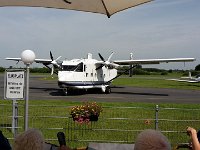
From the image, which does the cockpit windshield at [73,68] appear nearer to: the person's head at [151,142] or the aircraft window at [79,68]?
the aircraft window at [79,68]

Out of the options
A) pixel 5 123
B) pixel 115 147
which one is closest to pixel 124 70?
pixel 5 123

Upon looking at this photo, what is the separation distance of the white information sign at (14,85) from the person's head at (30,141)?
5860mm

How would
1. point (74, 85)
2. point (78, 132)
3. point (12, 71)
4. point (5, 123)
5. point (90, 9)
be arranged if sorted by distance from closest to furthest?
point (90, 9) → point (12, 71) → point (78, 132) → point (5, 123) → point (74, 85)

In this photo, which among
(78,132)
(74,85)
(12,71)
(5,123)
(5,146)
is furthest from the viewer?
(74,85)

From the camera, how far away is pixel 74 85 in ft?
93.8

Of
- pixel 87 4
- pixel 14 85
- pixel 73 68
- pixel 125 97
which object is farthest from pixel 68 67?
pixel 87 4

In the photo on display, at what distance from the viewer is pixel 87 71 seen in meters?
30.1

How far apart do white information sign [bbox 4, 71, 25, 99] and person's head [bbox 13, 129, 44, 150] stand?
586 centimetres

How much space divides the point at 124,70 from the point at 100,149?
3413cm

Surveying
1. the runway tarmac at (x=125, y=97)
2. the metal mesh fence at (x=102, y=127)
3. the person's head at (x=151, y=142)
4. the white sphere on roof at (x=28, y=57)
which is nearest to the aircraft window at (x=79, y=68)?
the runway tarmac at (x=125, y=97)

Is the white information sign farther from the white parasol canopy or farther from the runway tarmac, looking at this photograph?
the runway tarmac

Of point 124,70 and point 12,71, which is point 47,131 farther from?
point 124,70

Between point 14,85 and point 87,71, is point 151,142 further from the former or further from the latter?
point 87,71

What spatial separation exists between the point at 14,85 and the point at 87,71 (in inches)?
848
